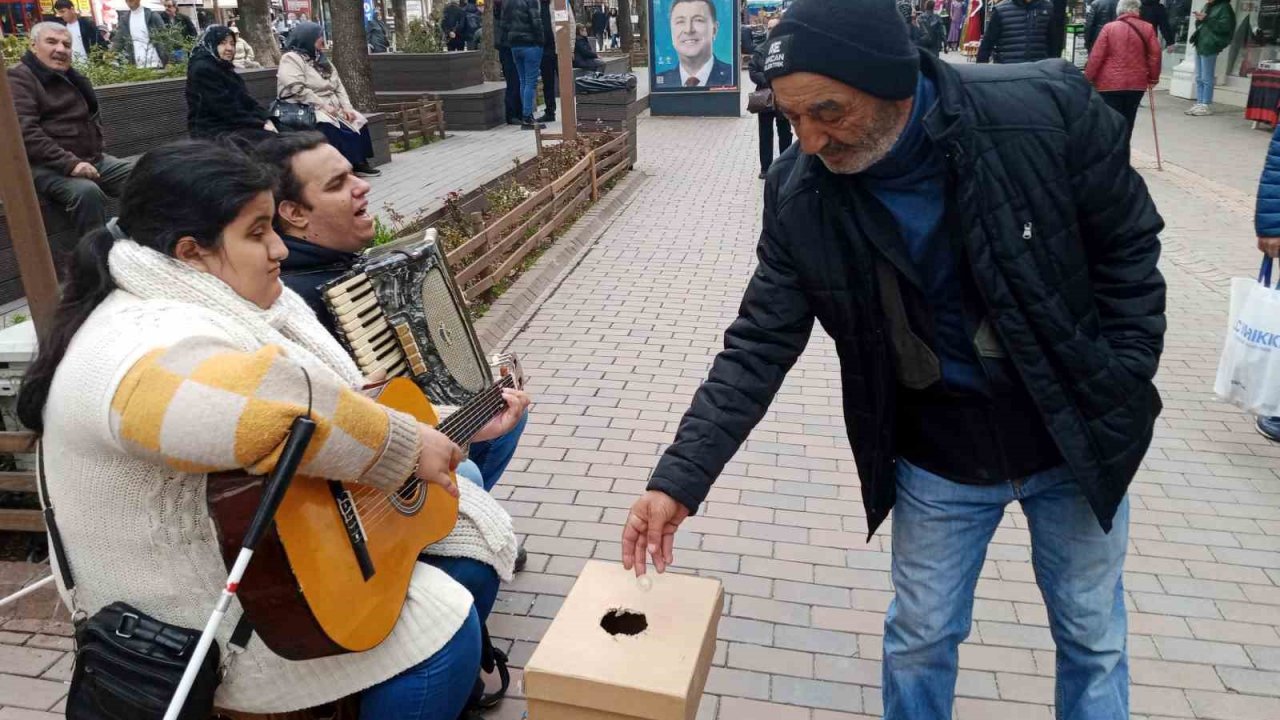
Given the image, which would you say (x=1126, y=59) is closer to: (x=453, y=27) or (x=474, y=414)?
(x=474, y=414)

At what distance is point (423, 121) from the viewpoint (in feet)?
45.9

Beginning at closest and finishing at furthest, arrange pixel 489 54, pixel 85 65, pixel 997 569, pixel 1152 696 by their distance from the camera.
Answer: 1. pixel 1152 696
2. pixel 997 569
3. pixel 85 65
4. pixel 489 54

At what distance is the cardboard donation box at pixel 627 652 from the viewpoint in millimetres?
1802

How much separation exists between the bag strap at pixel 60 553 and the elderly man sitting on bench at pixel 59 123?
502cm

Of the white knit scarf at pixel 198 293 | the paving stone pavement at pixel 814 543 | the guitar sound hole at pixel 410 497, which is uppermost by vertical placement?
the white knit scarf at pixel 198 293

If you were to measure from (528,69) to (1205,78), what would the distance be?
1152 cm

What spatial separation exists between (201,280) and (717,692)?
1.95 meters

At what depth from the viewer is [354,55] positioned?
13148 millimetres

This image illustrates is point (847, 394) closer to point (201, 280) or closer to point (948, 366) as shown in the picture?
point (948, 366)

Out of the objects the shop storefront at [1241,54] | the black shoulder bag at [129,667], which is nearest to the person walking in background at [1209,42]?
the shop storefront at [1241,54]

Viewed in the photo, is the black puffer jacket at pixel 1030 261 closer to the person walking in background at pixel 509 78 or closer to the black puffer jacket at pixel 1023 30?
the black puffer jacket at pixel 1023 30

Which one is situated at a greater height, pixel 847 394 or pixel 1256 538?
pixel 847 394

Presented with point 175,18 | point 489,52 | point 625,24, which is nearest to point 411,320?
point 489,52

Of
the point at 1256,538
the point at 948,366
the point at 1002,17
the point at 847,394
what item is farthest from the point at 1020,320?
the point at 1002,17
